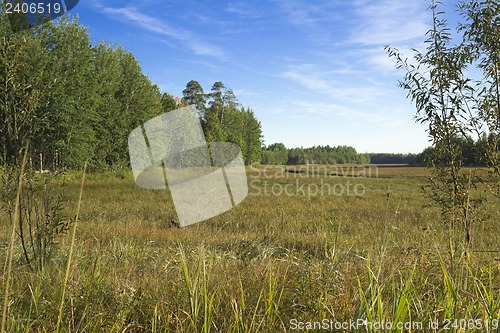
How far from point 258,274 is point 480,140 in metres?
4.07

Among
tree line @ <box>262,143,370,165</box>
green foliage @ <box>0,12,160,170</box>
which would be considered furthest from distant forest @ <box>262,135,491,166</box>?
green foliage @ <box>0,12,160,170</box>

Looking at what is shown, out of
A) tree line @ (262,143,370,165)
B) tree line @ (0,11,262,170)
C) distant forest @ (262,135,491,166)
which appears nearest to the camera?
tree line @ (0,11,262,170)

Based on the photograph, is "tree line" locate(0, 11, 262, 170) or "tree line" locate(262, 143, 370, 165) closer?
"tree line" locate(0, 11, 262, 170)

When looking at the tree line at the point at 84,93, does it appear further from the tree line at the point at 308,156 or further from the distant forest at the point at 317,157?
the tree line at the point at 308,156

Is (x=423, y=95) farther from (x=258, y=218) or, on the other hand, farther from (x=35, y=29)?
(x=35, y=29)

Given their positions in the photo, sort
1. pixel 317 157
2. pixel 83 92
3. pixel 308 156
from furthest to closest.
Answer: pixel 317 157 < pixel 308 156 < pixel 83 92

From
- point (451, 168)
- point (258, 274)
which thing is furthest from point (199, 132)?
point (451, 168)

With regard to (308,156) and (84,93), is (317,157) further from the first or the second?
(84,93)

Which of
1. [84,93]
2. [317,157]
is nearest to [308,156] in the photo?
[317,157]

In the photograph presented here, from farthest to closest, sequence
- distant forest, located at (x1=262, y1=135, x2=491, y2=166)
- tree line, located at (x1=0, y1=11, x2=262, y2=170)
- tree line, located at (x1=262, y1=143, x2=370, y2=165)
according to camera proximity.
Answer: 1. tree line, located at (x1=262, y1=143, x2=370, y2=165)
2. distant forest, located at (x1=262, y1=135, x2=491, y2=166)
3. tree line, located at (x1=0, y1=11, x2=262, y2=170)

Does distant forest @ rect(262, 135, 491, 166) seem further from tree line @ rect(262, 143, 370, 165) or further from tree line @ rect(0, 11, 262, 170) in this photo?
tree line @ rect(0, 11, 262, 170)

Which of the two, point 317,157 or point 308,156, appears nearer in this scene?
point 308,156

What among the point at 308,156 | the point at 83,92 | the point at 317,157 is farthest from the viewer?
the point at 317,157

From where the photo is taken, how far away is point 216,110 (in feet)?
205
